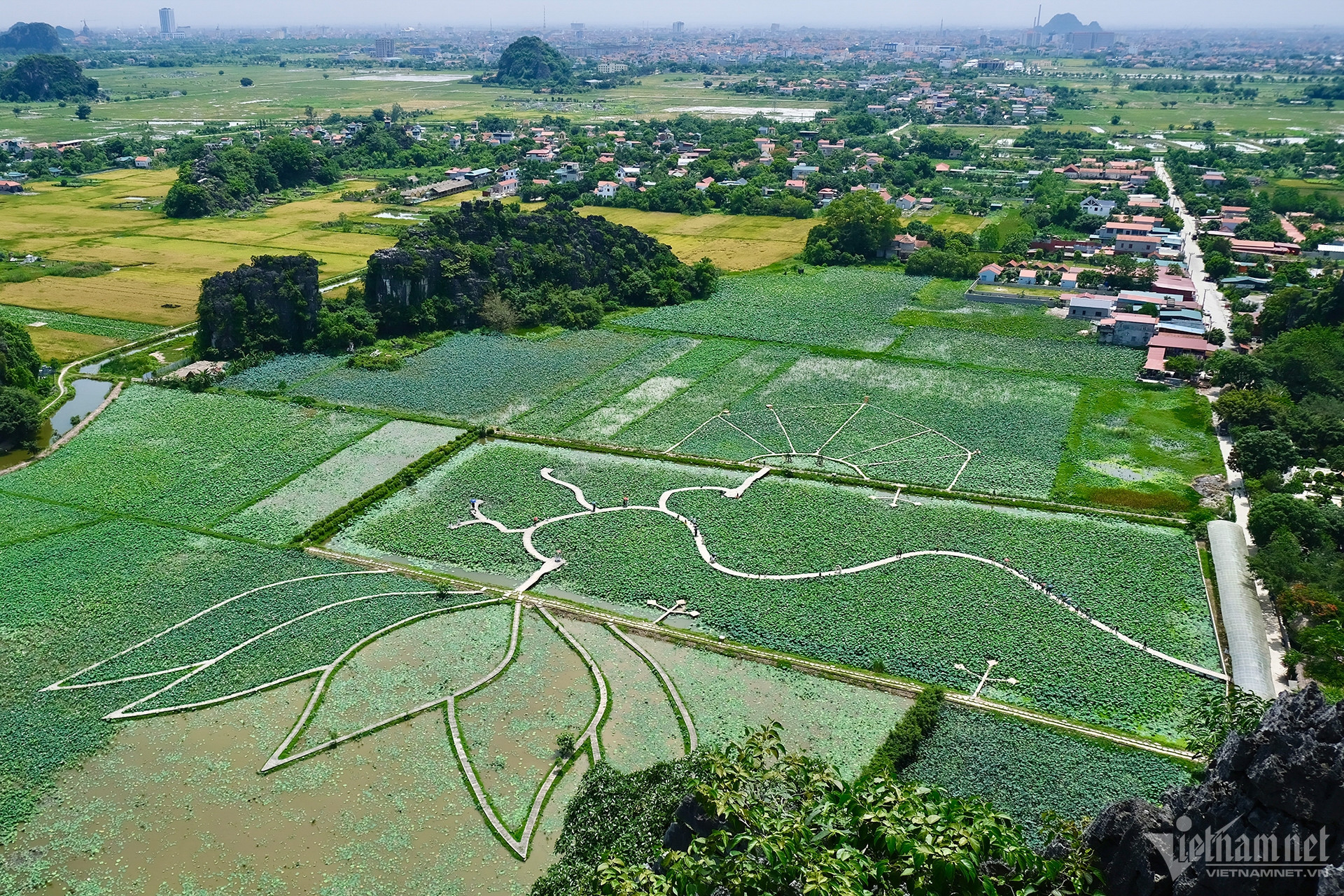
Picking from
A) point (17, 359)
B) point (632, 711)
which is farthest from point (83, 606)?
point (17, 359)

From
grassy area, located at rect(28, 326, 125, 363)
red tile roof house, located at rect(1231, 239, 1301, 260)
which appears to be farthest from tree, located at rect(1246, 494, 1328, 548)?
grassy area, located at rect(28, 326, 125, 363)

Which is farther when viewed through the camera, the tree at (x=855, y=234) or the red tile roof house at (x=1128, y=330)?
the tree at (x=855, y=234)

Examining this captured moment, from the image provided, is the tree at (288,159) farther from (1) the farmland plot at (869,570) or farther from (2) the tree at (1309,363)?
(2) the tree at (1309,363)

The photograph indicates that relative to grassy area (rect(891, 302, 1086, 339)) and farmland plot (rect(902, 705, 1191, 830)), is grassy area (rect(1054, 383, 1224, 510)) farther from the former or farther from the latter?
farmland plot (rect(902, 705, 1191, 830))

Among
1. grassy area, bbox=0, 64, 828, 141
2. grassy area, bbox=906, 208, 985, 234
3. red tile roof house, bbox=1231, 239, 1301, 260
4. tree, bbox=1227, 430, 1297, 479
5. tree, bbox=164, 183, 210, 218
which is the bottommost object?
tree, bbox=1227, 430, 1297, 479

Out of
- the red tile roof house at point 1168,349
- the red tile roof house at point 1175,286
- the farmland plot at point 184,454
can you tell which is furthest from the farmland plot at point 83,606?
the red tile roof house at point 1175,286
